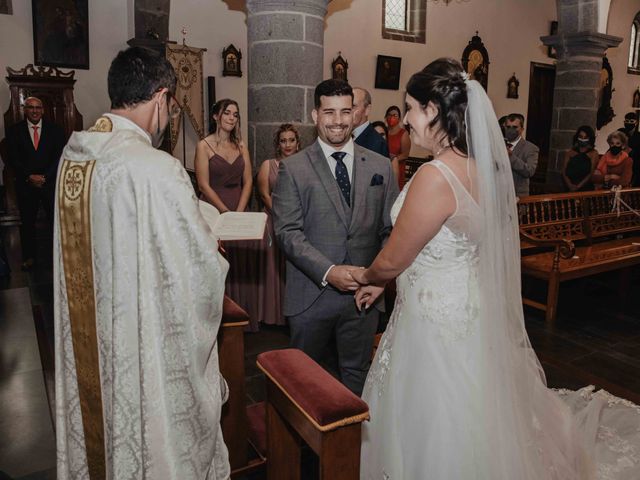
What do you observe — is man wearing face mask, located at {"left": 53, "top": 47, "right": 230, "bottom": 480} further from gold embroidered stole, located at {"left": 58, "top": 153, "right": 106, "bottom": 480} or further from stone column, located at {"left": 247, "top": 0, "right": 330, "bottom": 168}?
stone column, located at {"left": 247, "top": 0, "right": 330, "bottom": 168}

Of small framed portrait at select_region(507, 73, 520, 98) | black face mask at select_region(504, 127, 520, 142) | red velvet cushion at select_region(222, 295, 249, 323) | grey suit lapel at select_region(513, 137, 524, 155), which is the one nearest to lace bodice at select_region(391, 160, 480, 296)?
red velvet cushion at select_region(222, 295, 249, 323)

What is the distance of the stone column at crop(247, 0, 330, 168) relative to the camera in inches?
176

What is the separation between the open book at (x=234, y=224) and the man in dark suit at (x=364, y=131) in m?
1.79

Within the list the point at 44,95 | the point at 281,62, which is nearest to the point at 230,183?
the point at 281,62

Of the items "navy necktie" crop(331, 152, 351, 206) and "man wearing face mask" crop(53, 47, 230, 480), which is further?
"navy necktie" crop(331, 152, 351, 206)

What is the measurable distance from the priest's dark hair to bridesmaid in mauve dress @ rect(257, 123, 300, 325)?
246cm

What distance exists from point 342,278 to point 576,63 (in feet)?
25.4

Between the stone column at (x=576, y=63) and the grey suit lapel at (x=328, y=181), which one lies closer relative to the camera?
the grey suit lapel at (x=328, y=181)

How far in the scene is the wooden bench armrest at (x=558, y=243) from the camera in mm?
4652

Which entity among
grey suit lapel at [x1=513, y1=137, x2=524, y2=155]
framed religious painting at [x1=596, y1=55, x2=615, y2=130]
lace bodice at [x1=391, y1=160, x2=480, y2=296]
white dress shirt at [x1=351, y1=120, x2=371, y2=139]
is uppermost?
framed religious painting at [x1=596, y1=55, x2=615, y2=130]

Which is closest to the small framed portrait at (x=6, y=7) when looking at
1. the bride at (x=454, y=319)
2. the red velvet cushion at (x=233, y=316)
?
the red velvet cushion at (x=233, y=316)

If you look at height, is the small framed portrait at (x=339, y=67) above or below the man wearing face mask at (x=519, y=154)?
above

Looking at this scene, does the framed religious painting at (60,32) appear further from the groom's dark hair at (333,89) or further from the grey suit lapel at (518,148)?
the groom's dark hair at (333,89)

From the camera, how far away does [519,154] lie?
5.32 meters
